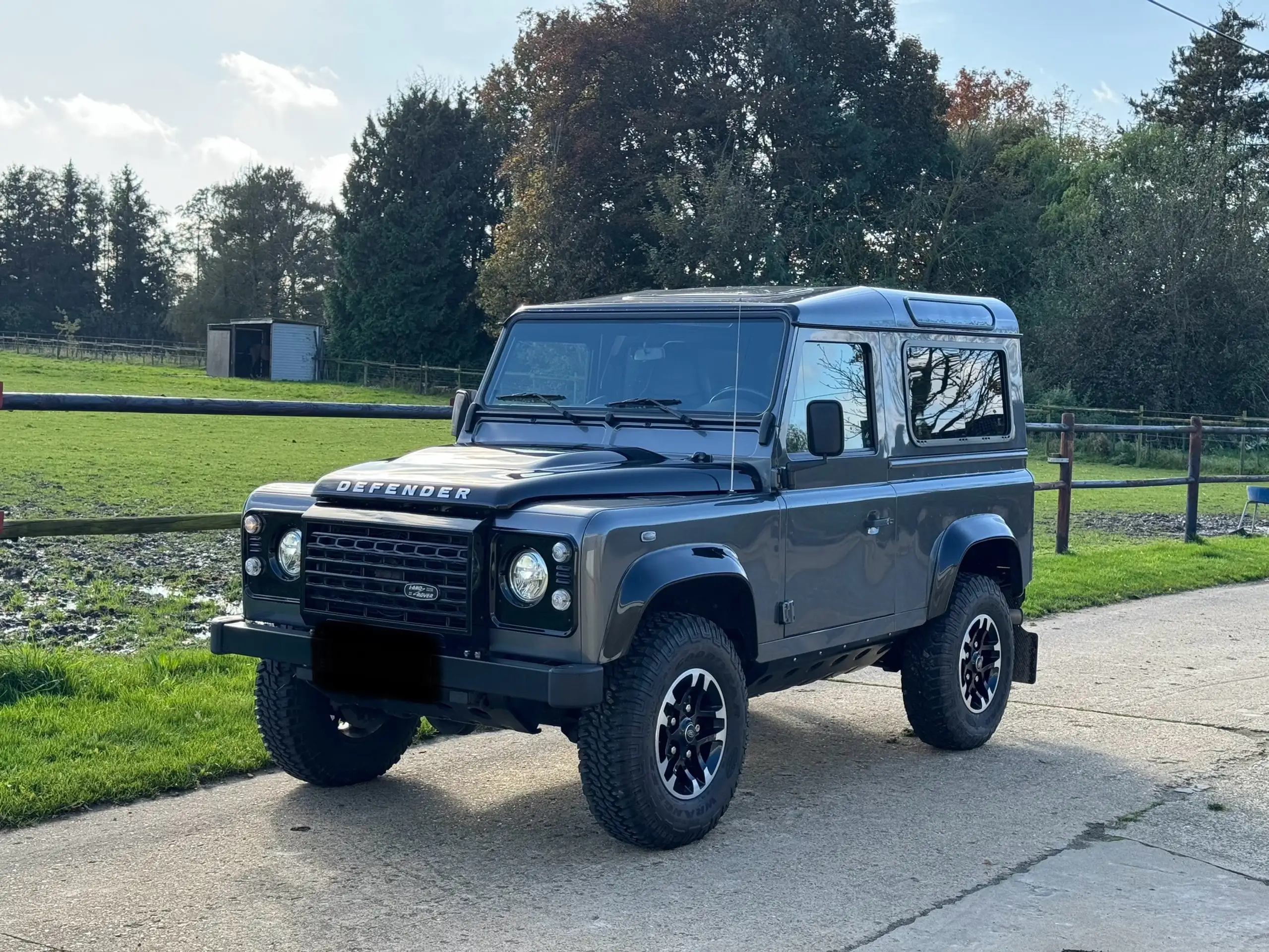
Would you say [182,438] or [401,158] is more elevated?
[401,158]

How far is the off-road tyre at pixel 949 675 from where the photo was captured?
21.8 feet

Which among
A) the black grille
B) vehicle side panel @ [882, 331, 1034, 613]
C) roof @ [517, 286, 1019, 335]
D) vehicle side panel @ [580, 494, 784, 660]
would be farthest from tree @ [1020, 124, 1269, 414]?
the black grille

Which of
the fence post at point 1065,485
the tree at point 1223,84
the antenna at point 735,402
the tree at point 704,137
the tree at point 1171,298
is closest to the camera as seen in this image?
the antenna at point 735,402

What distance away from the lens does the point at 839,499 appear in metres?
6.04

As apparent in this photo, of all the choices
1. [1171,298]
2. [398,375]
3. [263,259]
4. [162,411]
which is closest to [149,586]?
[162,411]

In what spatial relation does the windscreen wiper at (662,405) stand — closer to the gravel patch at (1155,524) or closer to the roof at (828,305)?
the roof at (828,305)

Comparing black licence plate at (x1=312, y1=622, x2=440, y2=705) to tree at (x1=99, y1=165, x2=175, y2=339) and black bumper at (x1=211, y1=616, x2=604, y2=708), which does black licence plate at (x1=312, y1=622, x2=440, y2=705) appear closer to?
black bumper at (x1=211, y1=616, x2=604, y2=708)

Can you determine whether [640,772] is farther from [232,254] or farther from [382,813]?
[232,254]

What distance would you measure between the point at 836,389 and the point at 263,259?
83.2 metres

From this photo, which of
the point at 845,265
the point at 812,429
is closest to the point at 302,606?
the point at 812,429

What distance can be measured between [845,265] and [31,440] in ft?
76.5

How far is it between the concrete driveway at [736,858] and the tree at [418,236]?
49.4m

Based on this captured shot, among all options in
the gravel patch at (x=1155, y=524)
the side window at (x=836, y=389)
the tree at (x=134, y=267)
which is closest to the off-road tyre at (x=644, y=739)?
the side window at (x=836, y=389)

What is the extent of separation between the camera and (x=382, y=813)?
219 inches
